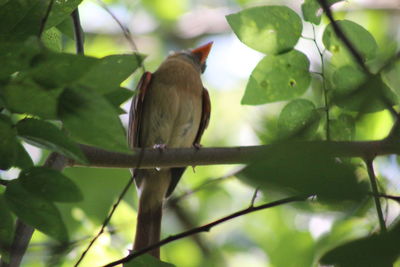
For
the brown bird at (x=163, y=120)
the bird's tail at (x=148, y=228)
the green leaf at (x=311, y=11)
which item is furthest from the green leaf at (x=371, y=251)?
the brown bird at (x=163, y=120)

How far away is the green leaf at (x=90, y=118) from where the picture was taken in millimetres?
1101

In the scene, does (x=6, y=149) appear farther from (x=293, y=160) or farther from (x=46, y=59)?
(x=293, y=160)

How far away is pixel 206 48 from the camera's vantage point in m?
5.14

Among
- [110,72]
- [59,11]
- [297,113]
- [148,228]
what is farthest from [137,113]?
[110,72]

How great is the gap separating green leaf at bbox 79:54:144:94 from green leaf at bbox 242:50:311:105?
0.61 m

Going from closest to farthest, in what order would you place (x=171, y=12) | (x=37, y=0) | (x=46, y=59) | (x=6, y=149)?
1. (x=46, y=59)
2. (x=6, y=149)
3. (x=37, y=0)
4. (x=171, y=12)

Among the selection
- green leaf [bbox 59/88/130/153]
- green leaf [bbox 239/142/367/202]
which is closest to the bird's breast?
green leaf [bbox 59/88/130/153]

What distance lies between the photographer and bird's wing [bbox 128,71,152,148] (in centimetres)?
368

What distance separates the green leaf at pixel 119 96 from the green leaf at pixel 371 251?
2.63ft

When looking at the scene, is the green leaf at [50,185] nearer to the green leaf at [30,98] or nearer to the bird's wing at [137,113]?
the green leaf at [30,98]

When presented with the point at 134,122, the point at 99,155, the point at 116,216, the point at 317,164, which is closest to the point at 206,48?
the point at 134,122

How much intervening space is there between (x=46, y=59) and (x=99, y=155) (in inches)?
39.9

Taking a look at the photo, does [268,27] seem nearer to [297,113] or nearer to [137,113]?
[297,113]

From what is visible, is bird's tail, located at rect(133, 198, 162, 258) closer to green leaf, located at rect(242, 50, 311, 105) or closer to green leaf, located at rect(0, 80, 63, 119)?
green leaf, located at rect(242, 50, 311, 105)
